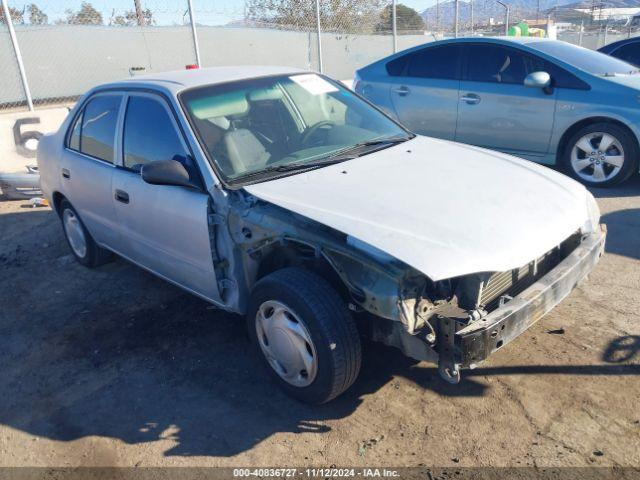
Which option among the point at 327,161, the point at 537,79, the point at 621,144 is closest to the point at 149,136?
the point at 327,161

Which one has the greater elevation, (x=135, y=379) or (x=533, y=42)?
(x=533, y=42)

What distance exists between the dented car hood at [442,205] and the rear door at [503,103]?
10.1ft

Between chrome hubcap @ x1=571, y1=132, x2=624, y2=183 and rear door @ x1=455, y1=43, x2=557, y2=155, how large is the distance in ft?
1.20

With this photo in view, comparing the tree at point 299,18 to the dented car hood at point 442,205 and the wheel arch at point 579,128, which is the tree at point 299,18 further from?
the dented car hood at point 442,205

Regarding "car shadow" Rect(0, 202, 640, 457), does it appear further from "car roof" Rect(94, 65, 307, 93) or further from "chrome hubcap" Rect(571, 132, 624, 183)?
"chrome hubcap" Rect(571, 132, 624, 183)

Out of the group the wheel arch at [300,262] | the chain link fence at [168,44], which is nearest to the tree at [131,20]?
the chain link fence at [168,44]

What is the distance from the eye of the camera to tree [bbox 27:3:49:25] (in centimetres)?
1053

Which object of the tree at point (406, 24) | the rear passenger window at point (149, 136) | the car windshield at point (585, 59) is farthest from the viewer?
the tree at point (406, 24)

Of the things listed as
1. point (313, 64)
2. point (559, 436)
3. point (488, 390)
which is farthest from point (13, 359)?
point (313, 64)

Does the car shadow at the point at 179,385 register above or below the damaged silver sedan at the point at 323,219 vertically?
below

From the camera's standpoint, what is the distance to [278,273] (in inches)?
121

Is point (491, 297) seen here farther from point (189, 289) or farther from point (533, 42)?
point (533, 42)

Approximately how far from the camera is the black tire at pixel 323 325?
2.81 m

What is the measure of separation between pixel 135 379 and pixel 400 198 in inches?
78.0
